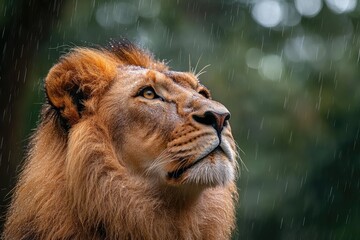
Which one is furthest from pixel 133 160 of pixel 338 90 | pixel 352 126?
pixel 338 90

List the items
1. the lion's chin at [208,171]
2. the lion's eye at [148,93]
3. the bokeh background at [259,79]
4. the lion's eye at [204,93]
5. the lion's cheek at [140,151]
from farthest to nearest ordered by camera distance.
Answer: the bokeh background at [259,79], the lion's eye at [204,93], the lion's eye at [148,93], the lion's cheek at [140,151], the lion's chin at [208,171]

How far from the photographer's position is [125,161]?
16.6 feet

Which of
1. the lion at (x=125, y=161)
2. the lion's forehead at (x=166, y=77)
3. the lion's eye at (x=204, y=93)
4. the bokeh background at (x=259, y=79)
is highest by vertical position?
the lion's forehead at (x=166, y=77)

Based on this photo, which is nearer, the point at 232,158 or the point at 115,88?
the point at 232,158

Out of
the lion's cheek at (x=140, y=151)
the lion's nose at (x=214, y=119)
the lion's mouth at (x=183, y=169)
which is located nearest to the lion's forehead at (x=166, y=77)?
the lion's cheek at (x=140, y=151)

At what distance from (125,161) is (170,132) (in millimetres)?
338

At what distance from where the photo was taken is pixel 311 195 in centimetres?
1279

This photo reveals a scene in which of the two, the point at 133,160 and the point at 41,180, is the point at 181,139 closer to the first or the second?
the point at 133,160

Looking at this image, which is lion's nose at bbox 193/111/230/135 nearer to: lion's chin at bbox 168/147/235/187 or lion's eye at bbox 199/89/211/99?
lion's chin at bbox 168/147/235/187

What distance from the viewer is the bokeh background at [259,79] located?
32.5 ft

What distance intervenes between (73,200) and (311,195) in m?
8.25

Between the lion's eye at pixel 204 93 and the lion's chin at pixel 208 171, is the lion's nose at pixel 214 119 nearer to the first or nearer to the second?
the lion's chin at pixel 208 171

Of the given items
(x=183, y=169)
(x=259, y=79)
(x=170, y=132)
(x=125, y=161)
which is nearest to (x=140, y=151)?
(x=125, y=161)

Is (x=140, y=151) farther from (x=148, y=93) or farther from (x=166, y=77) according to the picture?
(x=166, y=77)
